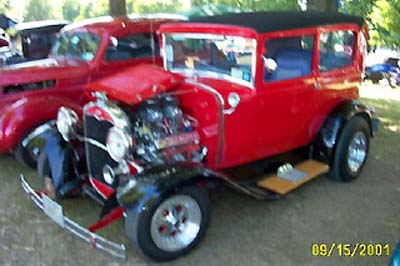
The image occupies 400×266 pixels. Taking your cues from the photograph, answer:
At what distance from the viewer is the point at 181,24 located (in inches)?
173

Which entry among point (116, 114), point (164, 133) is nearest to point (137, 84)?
point (116, 114)

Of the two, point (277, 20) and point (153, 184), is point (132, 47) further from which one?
point (153, 184)

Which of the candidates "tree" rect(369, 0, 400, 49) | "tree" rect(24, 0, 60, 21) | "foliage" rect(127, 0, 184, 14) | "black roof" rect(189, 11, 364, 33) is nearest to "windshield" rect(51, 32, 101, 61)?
"black roof" rect(189, 11, 364, 33)

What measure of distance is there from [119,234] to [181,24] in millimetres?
2118

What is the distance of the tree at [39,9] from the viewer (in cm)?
4641

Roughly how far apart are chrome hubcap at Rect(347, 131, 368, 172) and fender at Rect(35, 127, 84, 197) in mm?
2935

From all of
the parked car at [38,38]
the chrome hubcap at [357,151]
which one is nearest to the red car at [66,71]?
the chrome hubcap at [357,151]

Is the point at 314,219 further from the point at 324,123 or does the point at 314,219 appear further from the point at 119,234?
the point at 119,234

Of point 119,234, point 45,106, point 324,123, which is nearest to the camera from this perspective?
point 119,234

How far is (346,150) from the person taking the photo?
4.76 meters

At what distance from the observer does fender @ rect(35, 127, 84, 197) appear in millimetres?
4078

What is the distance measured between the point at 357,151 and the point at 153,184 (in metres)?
2.78

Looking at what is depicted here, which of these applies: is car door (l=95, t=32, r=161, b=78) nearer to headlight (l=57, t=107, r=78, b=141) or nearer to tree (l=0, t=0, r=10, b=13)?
headlight (l=57, t=107, r=78, b=141)

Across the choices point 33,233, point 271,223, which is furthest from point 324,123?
point 33,233
